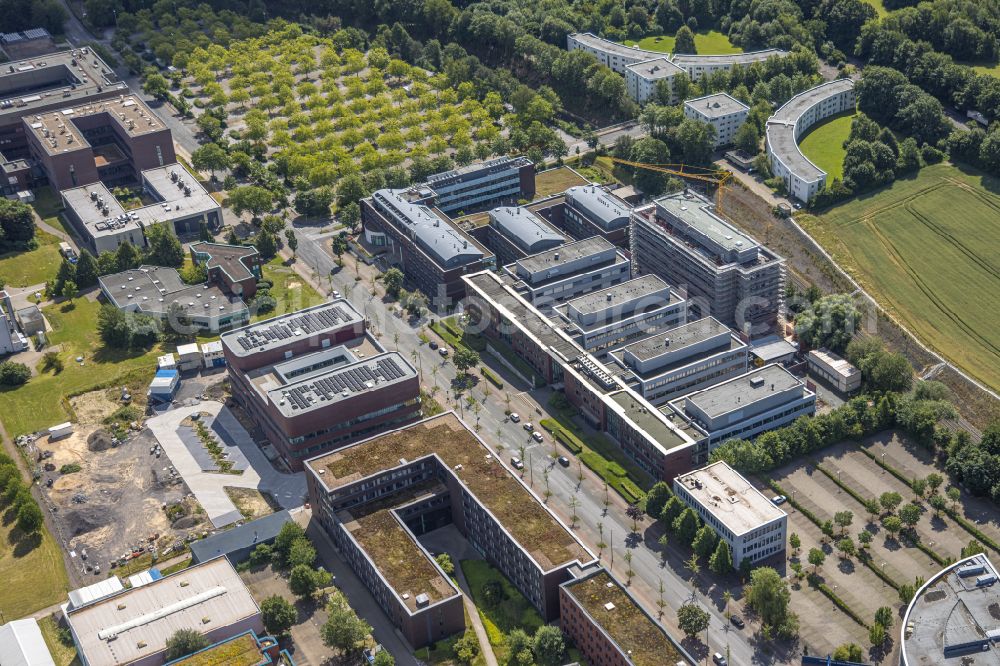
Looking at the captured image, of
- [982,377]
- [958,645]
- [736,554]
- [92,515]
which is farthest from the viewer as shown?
[982,377]

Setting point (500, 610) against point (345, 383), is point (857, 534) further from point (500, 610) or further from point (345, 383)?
point (345, 383)

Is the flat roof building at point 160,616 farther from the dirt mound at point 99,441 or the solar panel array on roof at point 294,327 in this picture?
the solar panel array on roof at point 294,327

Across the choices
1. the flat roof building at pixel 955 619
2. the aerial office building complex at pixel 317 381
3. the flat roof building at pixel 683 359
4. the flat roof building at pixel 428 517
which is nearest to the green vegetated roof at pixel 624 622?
the flat roof building at pixel 428 517

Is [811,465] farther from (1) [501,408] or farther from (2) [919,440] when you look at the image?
(1) [501,408]

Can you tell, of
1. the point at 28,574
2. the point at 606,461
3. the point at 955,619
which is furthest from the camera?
the point at 606,461

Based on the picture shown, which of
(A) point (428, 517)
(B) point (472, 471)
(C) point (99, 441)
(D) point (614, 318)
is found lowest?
(A) point (428, 517)

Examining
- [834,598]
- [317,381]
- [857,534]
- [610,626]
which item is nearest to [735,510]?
[834,598]

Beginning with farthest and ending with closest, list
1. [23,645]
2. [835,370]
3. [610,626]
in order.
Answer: [835,370] → [23,645] → [610,626]

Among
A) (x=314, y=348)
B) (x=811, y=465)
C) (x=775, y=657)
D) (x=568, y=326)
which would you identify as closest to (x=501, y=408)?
(x=568, y=326)
